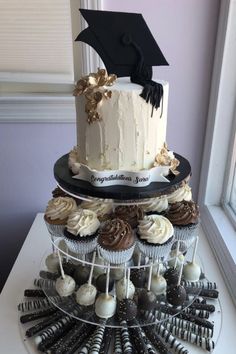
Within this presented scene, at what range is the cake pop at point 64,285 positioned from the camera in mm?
836

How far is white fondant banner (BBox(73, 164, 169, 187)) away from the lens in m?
0.69

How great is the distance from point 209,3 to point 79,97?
0.64 m

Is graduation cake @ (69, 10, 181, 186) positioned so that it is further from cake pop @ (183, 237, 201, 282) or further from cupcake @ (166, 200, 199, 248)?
cake pop @ (183, 237, 201, 282)

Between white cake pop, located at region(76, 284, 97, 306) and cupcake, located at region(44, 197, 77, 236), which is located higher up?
cupcake, located at region(44, 197, 77, 236)

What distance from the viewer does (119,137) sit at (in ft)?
2.25

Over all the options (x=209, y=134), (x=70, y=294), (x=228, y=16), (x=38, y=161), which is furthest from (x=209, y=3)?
(x=70, y=294)

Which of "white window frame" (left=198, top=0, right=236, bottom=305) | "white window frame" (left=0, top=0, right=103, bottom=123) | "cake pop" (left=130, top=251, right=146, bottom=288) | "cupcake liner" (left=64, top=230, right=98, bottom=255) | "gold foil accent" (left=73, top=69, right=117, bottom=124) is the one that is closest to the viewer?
"gold foil accent" (left=73, top=69, right=117, bottom=124)

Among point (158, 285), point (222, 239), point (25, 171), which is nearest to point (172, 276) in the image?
point (158, 285)

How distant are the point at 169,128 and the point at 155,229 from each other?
0.58 metres

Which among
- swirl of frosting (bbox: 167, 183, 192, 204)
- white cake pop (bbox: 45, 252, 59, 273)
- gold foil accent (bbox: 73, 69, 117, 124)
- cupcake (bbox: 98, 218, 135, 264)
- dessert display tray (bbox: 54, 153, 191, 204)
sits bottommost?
white cake pop (bbox: 45, 252, 59, 273)

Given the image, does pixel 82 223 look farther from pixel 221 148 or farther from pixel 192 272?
pixel 221 148

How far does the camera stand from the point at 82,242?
0.76 meters

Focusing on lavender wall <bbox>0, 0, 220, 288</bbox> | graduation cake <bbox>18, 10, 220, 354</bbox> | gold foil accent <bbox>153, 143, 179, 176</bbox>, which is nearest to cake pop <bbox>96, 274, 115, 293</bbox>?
graduation cake <bbox>18, 10, 220, 354</bbox>

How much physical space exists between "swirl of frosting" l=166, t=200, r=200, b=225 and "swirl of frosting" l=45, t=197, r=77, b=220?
0.23m
